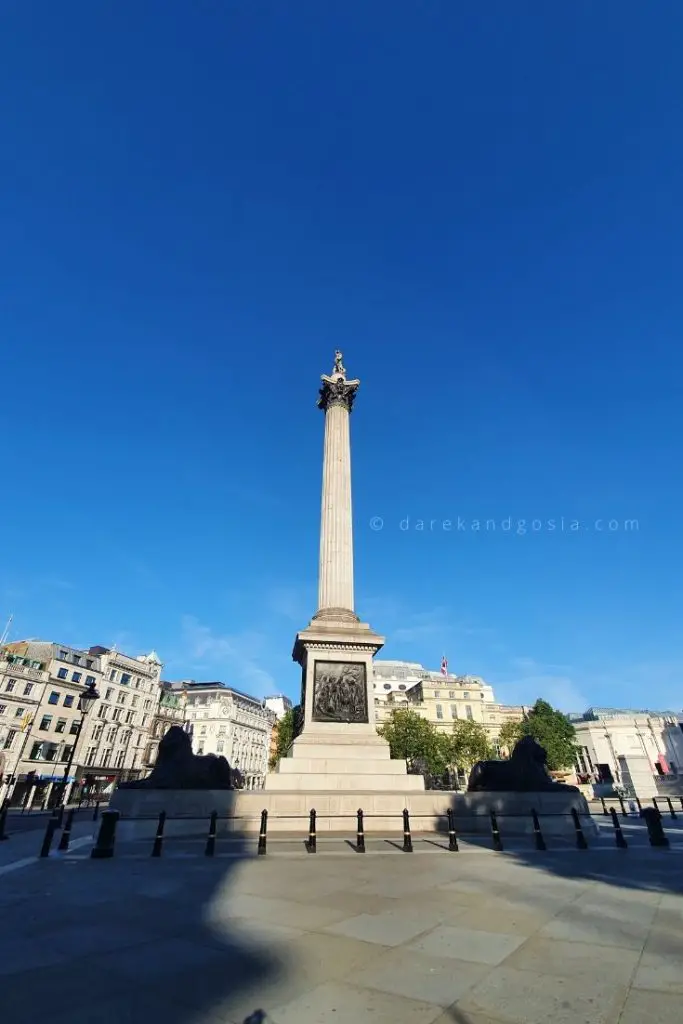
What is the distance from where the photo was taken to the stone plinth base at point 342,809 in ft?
47.2

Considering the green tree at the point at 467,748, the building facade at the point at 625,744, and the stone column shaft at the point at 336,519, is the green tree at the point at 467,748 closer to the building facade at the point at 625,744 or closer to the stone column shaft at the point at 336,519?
the building facade at the point at 625,744

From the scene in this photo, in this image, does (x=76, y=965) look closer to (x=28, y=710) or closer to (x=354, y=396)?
A: (x=354, y=396)

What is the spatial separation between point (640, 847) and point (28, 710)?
6398cm

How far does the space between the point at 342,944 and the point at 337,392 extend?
2659cm

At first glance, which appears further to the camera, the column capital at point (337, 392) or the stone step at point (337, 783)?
the column capital at point (337, 392)

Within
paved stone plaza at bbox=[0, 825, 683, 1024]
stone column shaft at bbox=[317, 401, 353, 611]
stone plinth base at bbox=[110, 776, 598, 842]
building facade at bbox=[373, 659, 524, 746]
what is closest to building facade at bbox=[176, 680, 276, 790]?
building facade at bbox=[373, 659, 524, 746]

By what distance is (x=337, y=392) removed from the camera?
95.3ft

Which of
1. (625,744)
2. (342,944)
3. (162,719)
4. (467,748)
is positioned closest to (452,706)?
(467,748)

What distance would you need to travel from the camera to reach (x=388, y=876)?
27.8 ft

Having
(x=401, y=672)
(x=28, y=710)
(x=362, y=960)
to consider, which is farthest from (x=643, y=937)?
(x=401, y=672)

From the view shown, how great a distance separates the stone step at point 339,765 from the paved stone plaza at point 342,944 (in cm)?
848

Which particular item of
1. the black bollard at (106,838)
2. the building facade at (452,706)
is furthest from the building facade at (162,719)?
the black bollard at (106,838)

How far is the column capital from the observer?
28938 mm

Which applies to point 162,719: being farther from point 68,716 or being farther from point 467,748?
point 467,748
